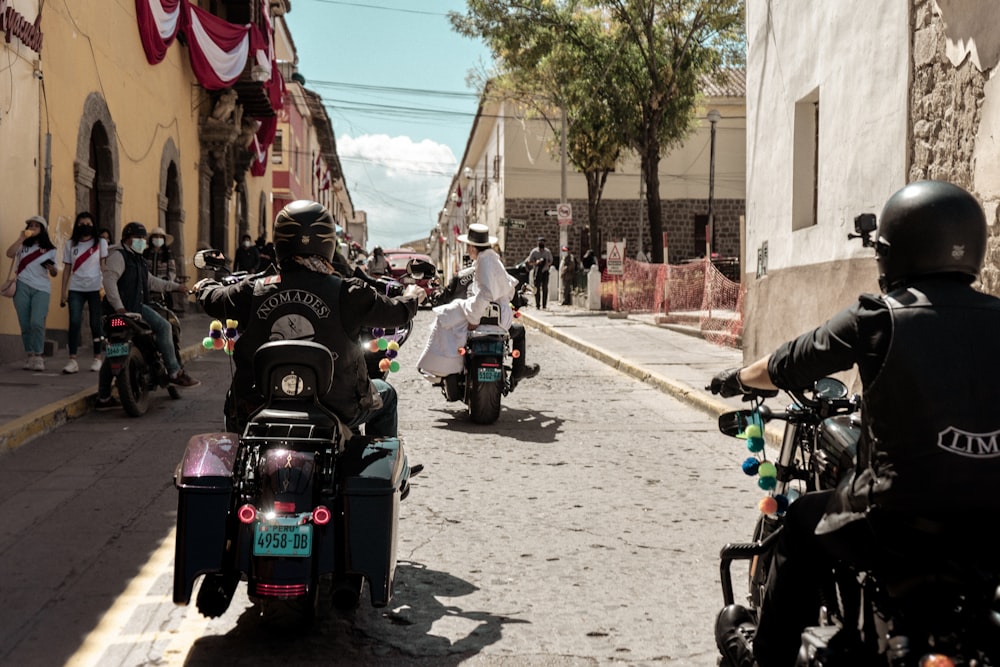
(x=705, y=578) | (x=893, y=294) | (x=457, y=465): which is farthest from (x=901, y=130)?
(x=893, y=294)

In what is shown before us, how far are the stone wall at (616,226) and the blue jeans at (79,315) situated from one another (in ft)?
108

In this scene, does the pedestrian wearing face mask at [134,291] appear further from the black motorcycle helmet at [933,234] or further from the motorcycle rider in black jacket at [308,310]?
the black motorcycle helmet at [933,234]

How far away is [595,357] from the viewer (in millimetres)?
16734

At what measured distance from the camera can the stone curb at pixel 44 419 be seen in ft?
26.6

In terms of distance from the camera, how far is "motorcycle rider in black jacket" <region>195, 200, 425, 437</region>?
4164 millimetres

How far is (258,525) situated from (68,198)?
12833 mm

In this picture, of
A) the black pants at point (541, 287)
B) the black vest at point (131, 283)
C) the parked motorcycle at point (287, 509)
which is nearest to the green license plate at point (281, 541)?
the parked motorcycle at point (287, 509)

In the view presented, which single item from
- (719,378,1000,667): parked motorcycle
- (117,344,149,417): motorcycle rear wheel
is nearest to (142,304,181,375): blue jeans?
(117,344,149,417): motorcycle rear wheel

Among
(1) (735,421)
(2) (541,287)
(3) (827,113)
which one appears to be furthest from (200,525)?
(2) (541,287)

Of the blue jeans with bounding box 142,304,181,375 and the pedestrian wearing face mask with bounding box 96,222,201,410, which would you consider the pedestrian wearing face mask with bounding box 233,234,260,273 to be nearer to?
the pedestrian wearing face mask with bounding box 96,222,201,410

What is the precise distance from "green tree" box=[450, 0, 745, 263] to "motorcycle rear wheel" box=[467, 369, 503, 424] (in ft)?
62.6

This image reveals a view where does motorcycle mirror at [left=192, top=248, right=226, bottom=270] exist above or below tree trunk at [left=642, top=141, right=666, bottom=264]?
below

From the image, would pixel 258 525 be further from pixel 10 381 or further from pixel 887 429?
pixel 10 381

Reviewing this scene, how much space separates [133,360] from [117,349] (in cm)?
18
